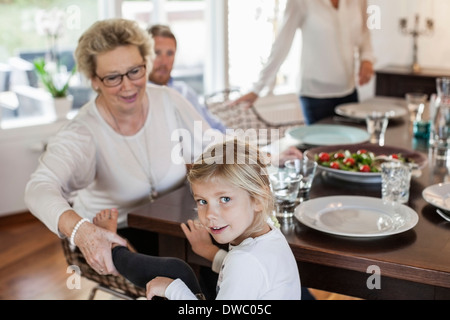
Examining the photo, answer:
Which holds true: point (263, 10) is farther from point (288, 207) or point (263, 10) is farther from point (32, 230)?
point (288, 207)

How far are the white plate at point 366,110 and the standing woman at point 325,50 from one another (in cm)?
19

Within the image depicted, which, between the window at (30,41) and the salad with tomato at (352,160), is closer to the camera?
the salad with tomato at (352,160)

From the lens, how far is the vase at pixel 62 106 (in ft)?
13.0

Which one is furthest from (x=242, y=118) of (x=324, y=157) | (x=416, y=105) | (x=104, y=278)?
(x=104, y=278)

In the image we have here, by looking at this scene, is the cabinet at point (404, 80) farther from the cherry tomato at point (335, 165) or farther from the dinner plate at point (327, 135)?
the cherry tomato at point (335, 165)

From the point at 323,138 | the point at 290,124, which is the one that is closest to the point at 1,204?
the point at 290,124

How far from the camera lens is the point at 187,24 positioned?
4.64 m

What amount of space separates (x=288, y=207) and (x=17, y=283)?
186 cm

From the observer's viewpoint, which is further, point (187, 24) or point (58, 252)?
point (187, 24)

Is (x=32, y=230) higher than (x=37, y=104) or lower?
lower

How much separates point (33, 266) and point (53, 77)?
4.34ft

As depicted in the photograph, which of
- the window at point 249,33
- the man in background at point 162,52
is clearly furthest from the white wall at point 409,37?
the man in background at point 162,52

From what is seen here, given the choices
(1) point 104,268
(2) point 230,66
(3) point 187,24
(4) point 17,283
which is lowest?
(4) point 17,283

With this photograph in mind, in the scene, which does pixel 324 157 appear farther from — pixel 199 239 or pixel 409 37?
pixel 409 37
